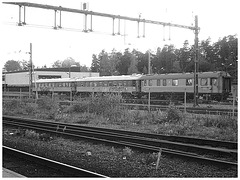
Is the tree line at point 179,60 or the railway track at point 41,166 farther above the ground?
the tree line at point 179,60

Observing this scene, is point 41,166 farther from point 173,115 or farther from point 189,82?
point 189,82

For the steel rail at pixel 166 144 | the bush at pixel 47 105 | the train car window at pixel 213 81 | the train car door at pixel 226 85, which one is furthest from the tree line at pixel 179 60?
the steel rail at pixel 166 144

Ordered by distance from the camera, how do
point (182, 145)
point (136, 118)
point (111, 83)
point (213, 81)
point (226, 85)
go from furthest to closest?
point (111, 83) → point (226, 85) → point (213, 81) → point (136, 118) → point (182, 145)

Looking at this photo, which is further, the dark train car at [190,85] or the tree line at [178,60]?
the tree line at [178,60]

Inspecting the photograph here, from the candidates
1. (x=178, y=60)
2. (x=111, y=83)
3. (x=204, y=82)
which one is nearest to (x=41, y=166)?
(x=204, y=82)

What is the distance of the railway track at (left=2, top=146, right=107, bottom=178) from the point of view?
7.13 meters

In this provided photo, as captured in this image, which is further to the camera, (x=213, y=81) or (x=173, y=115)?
(x=213, y=81)

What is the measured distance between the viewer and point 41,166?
8.10 m

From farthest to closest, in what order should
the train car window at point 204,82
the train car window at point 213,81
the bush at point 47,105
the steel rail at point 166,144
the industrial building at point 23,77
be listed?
the industrial building at point 23,77 < the train car window at point 204,82 < the train car window at point 213,81 < the bush at point 47,105 < the steel rail at point 166,144

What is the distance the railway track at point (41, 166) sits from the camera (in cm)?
713

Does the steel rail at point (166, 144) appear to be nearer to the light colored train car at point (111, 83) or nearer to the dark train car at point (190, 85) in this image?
the dark train car at point (190, 85)

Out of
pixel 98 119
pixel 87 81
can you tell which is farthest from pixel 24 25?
pixel 87 81

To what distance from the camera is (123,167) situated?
7.71 metres

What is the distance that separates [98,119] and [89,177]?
11.6 m
